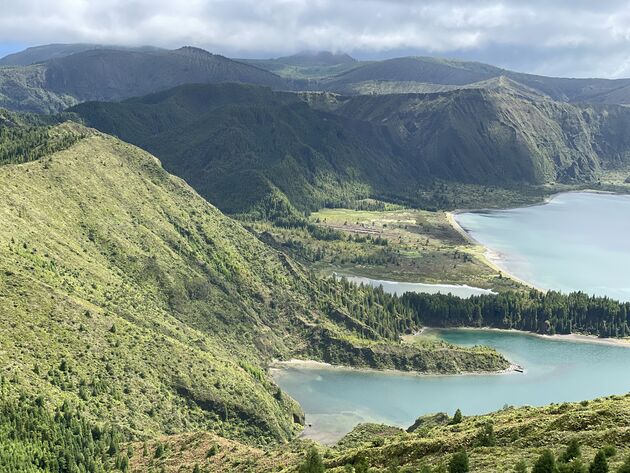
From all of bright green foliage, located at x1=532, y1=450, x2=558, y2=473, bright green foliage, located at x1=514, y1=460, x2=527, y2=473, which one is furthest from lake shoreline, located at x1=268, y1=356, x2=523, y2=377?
bright green foliage, located at x1=532, y1=450, x2=558, y2=473

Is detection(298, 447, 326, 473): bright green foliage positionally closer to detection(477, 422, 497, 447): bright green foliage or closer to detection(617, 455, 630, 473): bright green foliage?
detection(477, 422, 497, 447): bright green foliage

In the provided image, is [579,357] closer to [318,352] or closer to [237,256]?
[318,352]

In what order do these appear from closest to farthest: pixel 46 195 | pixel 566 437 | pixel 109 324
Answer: pixel 566 437
pixel 109 324
pixel 46 195

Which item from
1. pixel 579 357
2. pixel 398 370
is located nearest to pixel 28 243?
pixel 398 370

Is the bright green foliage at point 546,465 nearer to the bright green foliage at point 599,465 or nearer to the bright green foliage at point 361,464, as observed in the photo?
the bright green foliage at point 599,465

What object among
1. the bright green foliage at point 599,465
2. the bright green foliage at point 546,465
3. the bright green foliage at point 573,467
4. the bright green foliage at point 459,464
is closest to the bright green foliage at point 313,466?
the bright green foliage at point 459,464
